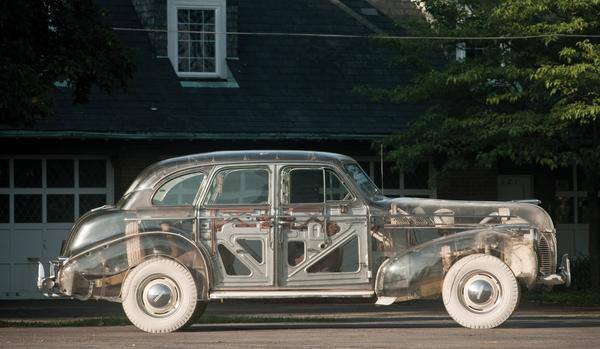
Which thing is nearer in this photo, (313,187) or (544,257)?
(544,257)

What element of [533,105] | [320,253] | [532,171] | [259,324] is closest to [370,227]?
[320,253]

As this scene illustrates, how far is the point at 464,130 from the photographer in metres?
22.6

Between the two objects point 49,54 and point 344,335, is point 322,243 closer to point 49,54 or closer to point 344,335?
point 344,335

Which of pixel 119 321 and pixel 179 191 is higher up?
pixel 179 191

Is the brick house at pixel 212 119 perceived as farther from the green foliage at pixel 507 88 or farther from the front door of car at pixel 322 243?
the front door of car at pixel 322 243

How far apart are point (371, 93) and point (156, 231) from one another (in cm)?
1027

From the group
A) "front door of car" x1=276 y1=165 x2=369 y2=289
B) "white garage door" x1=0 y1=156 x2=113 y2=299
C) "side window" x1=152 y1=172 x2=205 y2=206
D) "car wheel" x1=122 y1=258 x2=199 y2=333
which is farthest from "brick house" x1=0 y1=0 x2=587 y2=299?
"front door of car" x1=276 y1=165 x2=369 y2=289

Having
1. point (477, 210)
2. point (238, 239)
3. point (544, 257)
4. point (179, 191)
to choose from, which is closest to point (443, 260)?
point (477, 210)

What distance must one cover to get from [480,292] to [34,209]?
43.8 feet

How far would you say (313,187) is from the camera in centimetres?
1417

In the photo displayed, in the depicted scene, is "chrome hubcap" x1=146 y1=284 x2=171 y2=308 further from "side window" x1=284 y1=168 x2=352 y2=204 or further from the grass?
the grass

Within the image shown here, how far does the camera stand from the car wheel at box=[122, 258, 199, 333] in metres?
13.8

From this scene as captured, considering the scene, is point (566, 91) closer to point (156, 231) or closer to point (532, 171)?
point (532, 171)

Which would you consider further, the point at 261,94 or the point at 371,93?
the point at 261,94
